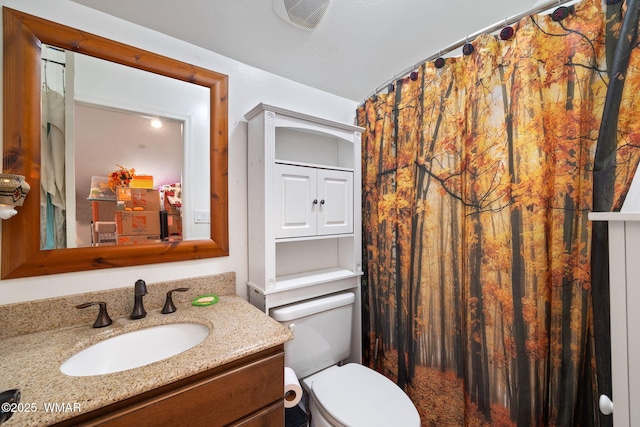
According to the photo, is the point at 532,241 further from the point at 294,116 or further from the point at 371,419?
the point at 294,116

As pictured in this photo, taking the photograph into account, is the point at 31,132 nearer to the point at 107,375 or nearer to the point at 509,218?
the point at 107,375

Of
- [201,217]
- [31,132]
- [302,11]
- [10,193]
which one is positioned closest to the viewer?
[10,193]

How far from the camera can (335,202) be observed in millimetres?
1498

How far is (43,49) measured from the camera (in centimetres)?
96

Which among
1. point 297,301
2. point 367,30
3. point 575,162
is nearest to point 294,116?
point 367,30

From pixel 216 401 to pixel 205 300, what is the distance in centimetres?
51

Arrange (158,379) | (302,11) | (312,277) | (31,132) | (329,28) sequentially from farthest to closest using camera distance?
1. (312,277)
2. (329,28)
3. (302,11)
4. (31,132)
5. (158,379)

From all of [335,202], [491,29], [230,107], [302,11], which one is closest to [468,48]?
[491,29]

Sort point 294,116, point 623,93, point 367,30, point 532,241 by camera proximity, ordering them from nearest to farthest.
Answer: point 623,93 < point 532,241 < point 367,30 < point 294,116

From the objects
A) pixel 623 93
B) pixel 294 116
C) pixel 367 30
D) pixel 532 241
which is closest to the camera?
pixel 623 93

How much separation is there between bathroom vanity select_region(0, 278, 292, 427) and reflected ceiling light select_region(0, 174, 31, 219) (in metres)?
0.35

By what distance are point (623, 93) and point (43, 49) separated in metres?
2.04

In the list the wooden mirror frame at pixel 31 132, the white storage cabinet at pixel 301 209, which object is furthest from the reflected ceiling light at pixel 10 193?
the white storage cabinet at pixel 301 209

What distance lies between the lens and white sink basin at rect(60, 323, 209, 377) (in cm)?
83
